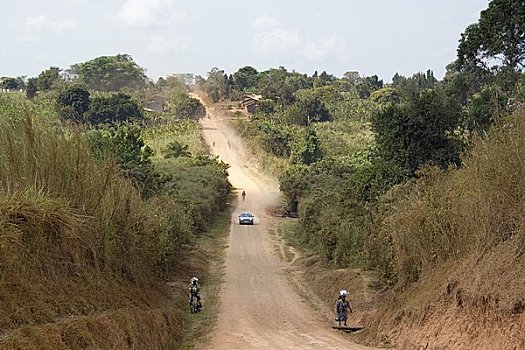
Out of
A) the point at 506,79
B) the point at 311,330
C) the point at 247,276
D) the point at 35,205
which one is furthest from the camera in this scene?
the point at 506,79

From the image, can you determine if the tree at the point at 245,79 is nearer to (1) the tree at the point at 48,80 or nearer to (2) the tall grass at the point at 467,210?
(1) the tree at the point at 48,80

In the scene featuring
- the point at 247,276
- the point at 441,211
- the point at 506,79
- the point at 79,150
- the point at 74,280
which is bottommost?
the point at 247,276

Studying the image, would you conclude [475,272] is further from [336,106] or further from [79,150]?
[336,106]

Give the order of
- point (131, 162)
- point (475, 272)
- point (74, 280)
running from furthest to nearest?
1. point (131, 162)
2. point (475, 272)
3. point (74, 280)

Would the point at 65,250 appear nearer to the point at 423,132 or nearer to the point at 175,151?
the point at 423,132

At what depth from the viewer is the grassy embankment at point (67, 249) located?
925cm

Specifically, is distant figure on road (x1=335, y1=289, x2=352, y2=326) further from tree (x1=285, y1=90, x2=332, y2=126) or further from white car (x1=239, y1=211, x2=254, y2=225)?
tree (x1=285, y1=90, x2=332, y2=126)

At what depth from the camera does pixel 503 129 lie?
13.8m

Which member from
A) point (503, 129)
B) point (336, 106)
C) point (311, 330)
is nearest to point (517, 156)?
point (503, 129)

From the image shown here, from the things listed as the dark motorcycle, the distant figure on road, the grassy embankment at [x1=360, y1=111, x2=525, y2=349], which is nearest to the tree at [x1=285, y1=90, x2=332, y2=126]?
the dark motorcycle

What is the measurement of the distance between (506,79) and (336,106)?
63.7 meters

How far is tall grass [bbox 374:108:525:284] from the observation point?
13.1 metres

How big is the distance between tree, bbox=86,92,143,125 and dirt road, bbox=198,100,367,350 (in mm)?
27408

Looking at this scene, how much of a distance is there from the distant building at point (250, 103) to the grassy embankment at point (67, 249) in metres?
85.2
